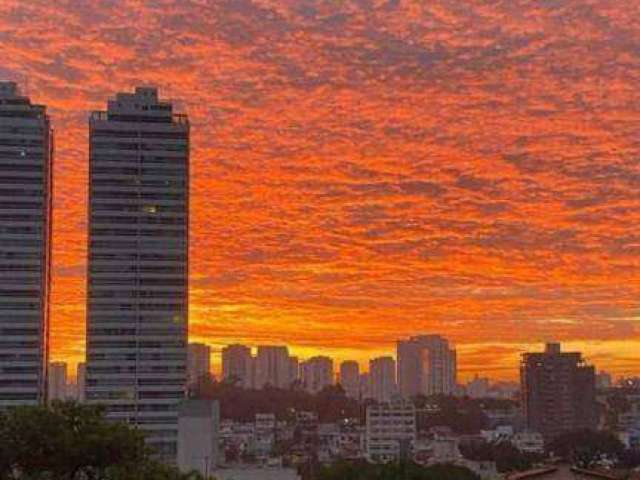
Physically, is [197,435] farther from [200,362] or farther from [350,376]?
[350,376]

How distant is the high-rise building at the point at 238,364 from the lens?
407 ft

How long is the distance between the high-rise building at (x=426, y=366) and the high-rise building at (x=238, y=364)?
1925 centimetres

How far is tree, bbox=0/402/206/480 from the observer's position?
15.3m

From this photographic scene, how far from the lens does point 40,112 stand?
5825 centimetres

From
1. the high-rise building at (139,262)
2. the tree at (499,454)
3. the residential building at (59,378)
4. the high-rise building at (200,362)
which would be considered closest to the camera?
the high-rise building at (139,262)

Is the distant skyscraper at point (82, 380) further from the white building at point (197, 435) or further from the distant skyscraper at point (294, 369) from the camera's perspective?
the distant skyscraper at point (294, 369)

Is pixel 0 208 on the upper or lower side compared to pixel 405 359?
upper

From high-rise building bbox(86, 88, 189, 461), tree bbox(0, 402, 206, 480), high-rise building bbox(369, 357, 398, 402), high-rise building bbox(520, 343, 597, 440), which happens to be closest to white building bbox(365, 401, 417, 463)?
high-rise building bbox(520, 343, 597, 440)

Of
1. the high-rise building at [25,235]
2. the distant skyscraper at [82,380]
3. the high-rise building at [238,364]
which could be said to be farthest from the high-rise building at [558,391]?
the high-rise building at [25,235]

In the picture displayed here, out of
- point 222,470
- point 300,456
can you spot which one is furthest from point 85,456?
point 300,456

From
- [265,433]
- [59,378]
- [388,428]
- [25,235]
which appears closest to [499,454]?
[388,428]

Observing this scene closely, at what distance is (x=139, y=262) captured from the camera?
5838 cm

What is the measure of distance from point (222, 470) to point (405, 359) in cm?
8852

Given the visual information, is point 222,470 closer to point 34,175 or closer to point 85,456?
point 34,175
